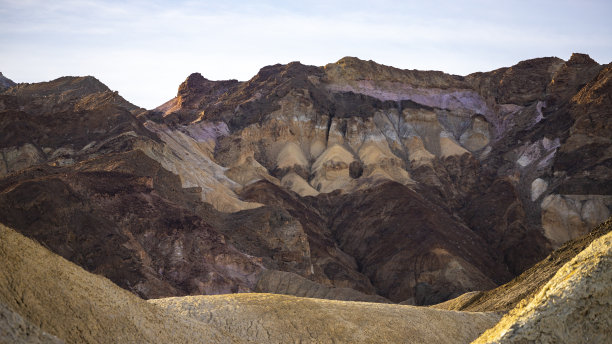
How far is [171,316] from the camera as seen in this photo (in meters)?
24.0

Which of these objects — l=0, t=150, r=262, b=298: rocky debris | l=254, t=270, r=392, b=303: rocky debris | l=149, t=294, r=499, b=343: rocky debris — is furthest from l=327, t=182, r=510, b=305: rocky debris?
l=149, t=294, r=499, b=343: rocky debris

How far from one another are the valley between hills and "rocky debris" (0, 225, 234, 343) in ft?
0.21

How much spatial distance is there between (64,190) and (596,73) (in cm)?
9319

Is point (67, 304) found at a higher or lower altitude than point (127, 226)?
higher

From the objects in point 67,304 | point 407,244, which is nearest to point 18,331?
point 67,304

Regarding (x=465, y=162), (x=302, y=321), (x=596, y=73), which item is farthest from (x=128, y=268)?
(x=596, y=73)

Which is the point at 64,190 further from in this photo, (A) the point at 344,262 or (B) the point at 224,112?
(B) the point at 224,112

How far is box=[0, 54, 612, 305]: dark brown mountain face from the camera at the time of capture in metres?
63.5

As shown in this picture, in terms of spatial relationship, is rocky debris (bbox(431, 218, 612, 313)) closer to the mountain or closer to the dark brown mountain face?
the dark brown mountain face

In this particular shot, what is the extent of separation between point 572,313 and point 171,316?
43.6ft

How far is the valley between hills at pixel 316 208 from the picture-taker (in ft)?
66.0

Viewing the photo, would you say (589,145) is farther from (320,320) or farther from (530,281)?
(320,320)

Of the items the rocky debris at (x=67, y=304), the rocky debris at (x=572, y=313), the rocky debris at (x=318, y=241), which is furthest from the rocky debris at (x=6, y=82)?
the rocky debris at (x=572, y=313)

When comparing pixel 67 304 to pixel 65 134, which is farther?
pixel 65 134
